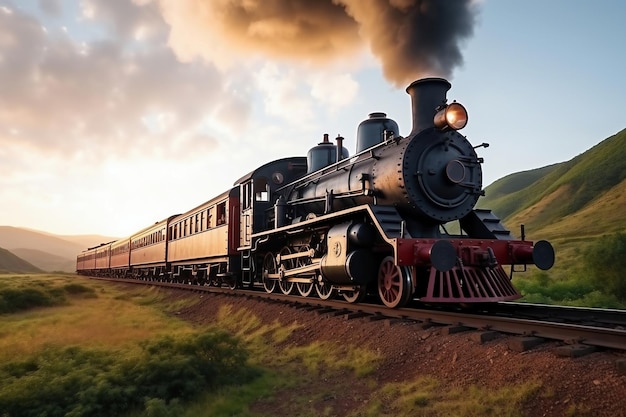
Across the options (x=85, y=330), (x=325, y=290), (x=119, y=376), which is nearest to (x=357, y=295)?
(x=325, y=290)

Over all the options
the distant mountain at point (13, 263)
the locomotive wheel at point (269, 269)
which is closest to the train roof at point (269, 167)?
the locomotive wheel at point (269, 269)

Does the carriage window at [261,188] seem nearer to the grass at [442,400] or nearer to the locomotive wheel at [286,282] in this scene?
the locomotive wheel at [286,282]

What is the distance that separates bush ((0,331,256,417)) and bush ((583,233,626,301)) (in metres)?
9.77

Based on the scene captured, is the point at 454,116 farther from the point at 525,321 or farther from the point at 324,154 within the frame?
the point at 324,154

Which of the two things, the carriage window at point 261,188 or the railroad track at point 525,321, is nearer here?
the railroad track at point 525,321

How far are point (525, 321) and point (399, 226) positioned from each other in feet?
8.13

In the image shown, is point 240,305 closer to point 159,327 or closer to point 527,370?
point 159,327

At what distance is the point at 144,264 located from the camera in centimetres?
2705

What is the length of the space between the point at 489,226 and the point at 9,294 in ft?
48.4

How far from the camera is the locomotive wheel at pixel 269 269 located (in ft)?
Answer: 40.2

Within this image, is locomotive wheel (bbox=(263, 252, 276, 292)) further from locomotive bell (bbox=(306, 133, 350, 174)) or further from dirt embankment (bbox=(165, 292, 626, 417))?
dirt embankment (bbox=(165, 292, 626, 417))

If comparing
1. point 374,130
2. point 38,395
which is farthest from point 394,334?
point 374,130

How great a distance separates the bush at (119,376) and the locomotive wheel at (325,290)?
3.51m

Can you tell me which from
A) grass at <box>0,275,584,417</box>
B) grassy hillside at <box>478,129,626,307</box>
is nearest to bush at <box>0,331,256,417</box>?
grass at <box>0,275,584,417</box>
